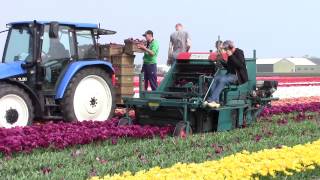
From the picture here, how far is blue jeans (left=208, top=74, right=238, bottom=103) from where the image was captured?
33.6ft

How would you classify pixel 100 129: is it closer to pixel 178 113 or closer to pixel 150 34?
pixel 178 113

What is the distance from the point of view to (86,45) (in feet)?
37.7

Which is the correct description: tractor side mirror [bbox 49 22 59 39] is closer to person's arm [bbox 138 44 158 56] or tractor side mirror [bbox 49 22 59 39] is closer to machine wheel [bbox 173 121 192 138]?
machine wheel [bbox 173 121 192 138]

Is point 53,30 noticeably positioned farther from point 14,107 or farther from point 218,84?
point 218,84

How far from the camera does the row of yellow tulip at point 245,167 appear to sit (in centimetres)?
550

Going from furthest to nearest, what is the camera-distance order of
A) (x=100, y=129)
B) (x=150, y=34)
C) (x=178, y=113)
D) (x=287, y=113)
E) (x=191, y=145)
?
(x=287, y=113) < (x=150, y=34) < (x=178, y=113) < (x=100, y=129) < (x=191, y=145)

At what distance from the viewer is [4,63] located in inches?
409

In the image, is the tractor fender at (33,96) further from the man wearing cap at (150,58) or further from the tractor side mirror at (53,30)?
the man wearing cap at (150,58)

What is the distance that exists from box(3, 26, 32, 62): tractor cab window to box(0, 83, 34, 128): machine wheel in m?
0.91

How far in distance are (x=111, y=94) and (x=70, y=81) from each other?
1126 mm

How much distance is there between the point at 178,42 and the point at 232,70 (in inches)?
118

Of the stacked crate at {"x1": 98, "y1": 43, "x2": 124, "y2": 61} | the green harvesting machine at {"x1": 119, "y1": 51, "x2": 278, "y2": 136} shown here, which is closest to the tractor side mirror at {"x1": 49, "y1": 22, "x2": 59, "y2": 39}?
the green harvesting machine at {"x1": 119, "y1": 51, "x2": 278, "y2": 136}

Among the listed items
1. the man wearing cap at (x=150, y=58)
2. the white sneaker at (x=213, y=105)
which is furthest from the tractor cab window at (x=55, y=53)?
the white sneaker at (x=213, y=105)

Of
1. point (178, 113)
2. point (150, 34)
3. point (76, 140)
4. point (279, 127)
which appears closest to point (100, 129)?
point (76, 140)
